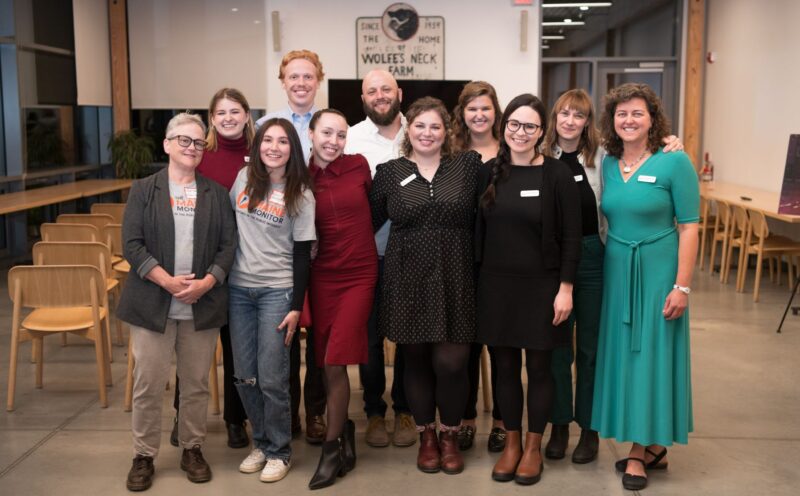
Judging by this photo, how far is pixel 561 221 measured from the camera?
134 inches

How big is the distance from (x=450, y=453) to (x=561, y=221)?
1.14 m

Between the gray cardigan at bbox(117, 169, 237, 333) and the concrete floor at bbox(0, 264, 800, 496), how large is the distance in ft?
2.49

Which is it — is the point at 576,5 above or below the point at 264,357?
above

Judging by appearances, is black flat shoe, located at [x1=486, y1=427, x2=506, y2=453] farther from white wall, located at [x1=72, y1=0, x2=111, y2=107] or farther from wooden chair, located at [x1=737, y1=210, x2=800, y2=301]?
white wall, located at [x1=72, y1=0, x2=111, y2=107]

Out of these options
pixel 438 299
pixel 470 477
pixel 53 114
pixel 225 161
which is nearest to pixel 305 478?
pixel 470 477

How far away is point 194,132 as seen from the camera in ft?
11.3

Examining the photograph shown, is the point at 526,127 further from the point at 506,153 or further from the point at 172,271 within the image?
the point at 172,271

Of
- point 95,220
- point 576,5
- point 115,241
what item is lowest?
point 115,241

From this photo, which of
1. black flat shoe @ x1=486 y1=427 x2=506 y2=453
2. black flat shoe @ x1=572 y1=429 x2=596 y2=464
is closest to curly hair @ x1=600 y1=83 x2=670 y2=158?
black flat shoe @ x1=572 y1=429 x2=596 y2=464

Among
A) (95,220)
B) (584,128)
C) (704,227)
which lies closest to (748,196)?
(704,227)

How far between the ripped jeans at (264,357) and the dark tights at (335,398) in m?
0.19

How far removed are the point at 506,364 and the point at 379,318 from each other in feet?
1.93

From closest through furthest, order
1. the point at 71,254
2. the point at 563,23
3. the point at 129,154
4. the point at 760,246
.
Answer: the point at 71,254 → the point at 760,246 → the point at 129,154 → the point at 563,23

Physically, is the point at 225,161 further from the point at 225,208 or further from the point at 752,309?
the point at 752,309
